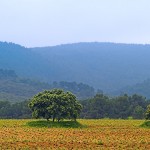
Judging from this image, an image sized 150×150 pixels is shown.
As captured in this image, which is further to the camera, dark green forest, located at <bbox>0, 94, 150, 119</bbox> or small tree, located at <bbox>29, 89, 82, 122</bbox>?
dark green forest, located at <bbox>0, 94, 150, 119</bbox>

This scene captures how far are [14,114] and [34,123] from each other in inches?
2692

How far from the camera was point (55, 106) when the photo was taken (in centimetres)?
5569

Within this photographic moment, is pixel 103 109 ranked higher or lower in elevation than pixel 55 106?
higher

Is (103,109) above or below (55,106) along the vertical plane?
above

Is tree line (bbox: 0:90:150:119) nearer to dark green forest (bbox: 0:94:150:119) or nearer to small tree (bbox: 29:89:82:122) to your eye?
dark green forest (bbox: 0:94:150:119)

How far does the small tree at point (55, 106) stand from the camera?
5559 cm

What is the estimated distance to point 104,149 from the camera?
3334cm

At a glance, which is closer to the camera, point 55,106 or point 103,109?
point 55,106

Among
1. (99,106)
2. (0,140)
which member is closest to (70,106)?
(0,140)

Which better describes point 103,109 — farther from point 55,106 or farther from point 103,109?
point 55,106

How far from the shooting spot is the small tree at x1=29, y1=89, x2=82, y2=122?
182ft

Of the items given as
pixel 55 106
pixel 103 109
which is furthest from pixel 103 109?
pixel 55 106

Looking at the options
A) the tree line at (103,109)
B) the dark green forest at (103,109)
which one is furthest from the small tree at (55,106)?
the dark green forest at (103,109)

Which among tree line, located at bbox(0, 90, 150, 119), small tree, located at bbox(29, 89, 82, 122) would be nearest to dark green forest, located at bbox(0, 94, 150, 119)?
tree line, located at bbox(0, 90, 150, 119)
